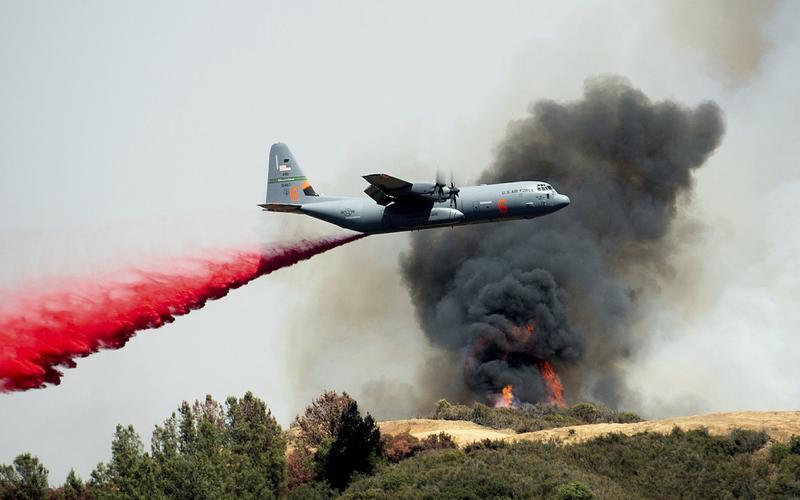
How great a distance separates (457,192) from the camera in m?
88.3

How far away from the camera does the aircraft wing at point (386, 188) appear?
278ft

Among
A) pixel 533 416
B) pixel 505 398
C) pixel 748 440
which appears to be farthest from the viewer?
pixel 505 398

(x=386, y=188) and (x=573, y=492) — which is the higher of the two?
(x=386, y=188)

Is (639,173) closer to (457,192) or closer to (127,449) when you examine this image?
(457,192)

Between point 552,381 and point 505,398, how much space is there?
8.02 m

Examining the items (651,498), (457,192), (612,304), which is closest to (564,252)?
(612,304)

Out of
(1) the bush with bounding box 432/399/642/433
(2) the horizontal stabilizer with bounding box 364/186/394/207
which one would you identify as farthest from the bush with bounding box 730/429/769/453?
(2) the horizontal stabilizer with bounding box 364/186/394/207

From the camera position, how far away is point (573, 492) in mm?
75000

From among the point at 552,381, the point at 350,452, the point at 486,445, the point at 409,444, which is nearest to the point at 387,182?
the point at 350,452

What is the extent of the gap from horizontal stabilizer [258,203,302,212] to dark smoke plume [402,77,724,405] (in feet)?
156

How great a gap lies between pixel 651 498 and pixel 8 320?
3992 cm

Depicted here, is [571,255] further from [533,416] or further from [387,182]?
[387,182]

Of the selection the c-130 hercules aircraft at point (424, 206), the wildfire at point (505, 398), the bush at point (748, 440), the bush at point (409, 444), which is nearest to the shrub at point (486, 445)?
the bush at point (409, 444)

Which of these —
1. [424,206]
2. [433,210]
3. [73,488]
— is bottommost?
[73,488]
